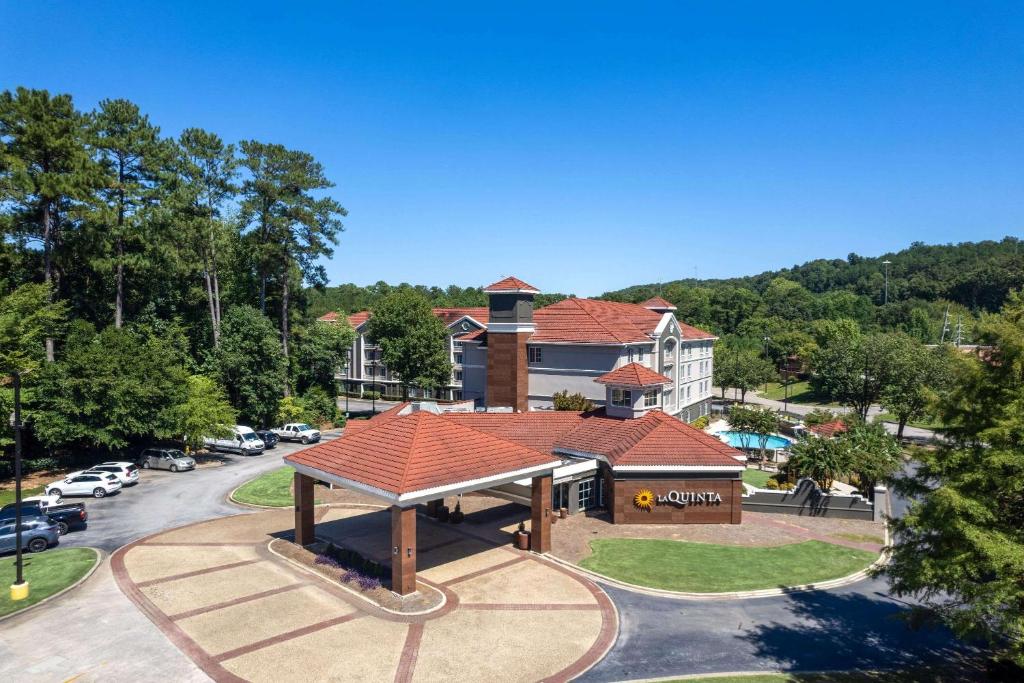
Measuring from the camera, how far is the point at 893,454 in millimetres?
36625

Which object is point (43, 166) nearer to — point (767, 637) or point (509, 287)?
point (509, 287)

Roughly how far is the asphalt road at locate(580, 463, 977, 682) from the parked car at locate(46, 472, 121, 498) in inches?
1238

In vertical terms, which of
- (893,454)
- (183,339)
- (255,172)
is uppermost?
(255,172)

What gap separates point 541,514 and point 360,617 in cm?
932

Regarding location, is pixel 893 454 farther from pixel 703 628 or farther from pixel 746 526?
pixel 703 628

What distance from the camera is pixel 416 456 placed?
78.7 feet

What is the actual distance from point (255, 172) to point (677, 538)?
51.8 metres

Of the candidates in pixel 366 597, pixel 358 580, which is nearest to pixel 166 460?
pixel 358 580

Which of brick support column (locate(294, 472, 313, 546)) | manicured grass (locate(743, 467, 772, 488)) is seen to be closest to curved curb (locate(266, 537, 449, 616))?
brick support column (locate(294, 472, 313, 546))

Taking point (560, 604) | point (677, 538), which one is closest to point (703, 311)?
point (677, 538)

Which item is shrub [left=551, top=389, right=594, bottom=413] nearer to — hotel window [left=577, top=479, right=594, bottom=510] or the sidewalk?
hotel window [left=577, top=479, right=594, bottom=510]

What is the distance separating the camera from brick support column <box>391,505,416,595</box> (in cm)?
2212

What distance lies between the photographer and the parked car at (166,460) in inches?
1756

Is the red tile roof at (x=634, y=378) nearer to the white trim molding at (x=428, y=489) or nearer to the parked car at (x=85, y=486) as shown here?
the white trim molding at (x=428, y=489)
